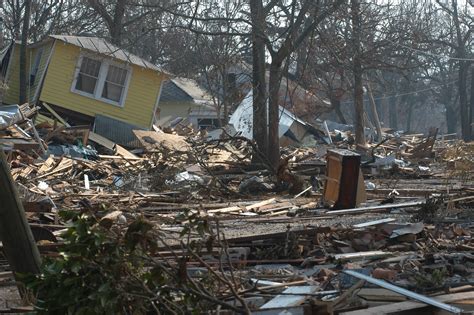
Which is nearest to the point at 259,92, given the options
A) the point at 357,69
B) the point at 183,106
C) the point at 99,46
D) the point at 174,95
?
the point at 357,69

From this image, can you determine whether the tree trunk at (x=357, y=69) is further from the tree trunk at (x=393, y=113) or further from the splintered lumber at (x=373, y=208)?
the tree trunk at (x=393, y=113)

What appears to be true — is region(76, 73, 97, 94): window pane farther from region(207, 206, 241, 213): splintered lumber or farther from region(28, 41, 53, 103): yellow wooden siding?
region(207, 206, 241, 213): splintered lumber

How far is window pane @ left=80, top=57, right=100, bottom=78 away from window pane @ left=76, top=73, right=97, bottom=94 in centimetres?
18

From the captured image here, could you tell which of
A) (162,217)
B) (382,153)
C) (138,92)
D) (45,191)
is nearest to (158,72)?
(138,92)

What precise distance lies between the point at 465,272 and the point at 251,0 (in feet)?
48.8

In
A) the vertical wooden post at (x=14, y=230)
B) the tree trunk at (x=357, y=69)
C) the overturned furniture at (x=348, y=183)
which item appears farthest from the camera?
the tree trunk at (x=357, y=69)

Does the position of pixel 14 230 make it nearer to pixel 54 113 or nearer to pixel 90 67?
pixel 54 113

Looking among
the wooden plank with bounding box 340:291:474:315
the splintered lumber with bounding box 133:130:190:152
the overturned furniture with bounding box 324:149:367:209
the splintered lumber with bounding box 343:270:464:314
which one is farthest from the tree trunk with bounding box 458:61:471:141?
the wooden plank with bounding box 340:291:474:315

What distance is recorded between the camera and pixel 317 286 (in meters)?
7.57

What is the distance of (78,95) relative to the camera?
106 ft

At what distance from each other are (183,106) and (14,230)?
48.7m

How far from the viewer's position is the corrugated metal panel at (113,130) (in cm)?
3126

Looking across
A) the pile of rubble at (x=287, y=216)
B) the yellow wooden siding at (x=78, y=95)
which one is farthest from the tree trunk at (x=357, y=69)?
the yellow wooden siding at (x=78, y=95)

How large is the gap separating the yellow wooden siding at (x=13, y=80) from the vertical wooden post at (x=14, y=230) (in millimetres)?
27924
